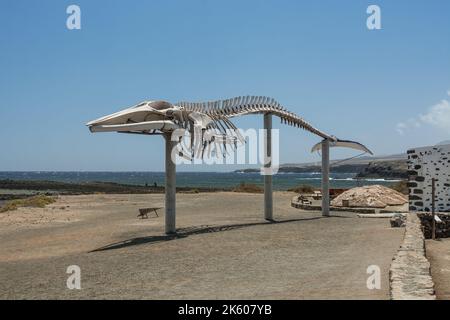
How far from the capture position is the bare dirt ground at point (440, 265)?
26.9ft

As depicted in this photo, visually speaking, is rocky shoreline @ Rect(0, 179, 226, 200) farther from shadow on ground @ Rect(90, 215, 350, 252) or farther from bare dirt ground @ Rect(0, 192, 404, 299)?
bare dirt ground @ Rect(0, 192, 404, 299)

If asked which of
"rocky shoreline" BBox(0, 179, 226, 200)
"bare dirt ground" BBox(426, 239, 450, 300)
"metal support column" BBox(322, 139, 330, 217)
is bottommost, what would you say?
"rocky shoreline" BBox(0, 179, 226, 200)

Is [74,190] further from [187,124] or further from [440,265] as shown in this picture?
[440,265]

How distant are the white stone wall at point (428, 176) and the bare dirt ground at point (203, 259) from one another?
2.67 meters

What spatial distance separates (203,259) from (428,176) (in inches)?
539

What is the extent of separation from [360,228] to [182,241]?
6600mm

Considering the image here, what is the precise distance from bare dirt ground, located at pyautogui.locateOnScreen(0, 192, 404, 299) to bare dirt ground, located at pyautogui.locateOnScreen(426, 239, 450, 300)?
3.03ft

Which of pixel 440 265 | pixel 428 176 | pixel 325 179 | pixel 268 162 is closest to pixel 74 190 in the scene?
pixel 325 179

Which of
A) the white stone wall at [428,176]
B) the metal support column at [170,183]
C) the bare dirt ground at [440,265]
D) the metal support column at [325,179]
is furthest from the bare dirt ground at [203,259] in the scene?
the white stone wall at [428,176]

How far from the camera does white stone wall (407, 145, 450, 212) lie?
21.0 m

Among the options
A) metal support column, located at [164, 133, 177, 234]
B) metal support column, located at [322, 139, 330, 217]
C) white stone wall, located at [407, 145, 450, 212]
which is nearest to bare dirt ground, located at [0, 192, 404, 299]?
metal support column, located at [164, 133, 177, 234]

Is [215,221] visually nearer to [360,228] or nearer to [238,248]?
[360,228]

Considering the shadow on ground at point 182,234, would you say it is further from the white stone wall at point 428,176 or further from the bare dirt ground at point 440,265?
the bare dirt ground at point 440,265
